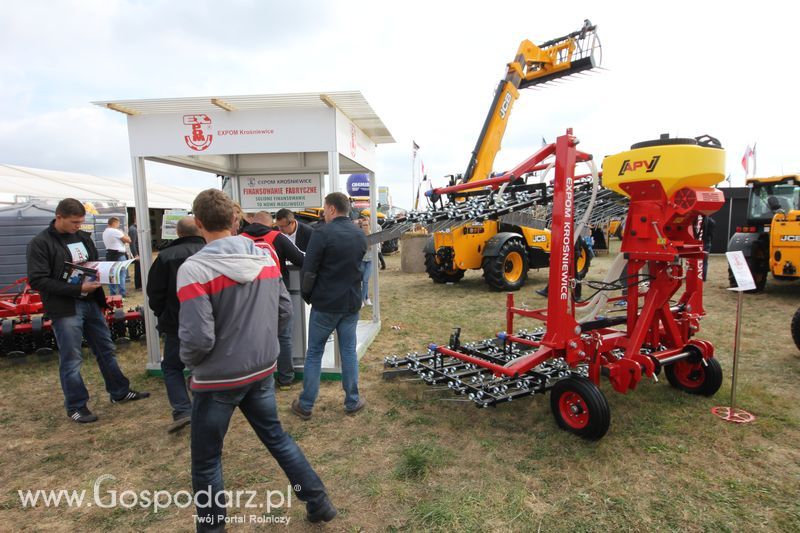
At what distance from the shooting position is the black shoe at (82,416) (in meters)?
3.73

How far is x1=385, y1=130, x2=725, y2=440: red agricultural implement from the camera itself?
314 cm

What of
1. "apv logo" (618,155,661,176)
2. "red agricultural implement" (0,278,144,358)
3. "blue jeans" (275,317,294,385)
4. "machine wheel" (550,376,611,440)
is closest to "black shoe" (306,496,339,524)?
"machine wheel" (550,376,611,440)

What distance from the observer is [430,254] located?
10070mm

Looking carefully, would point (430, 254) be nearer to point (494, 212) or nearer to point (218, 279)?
point (494, 212)

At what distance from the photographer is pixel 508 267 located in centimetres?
954

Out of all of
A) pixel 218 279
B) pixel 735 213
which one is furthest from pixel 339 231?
pixel 735 213

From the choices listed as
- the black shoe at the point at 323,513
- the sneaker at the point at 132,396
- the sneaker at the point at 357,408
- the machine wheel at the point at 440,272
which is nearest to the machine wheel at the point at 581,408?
the sneaker at the point at 357,408

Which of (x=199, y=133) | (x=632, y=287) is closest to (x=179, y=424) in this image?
(x=199, y=133)

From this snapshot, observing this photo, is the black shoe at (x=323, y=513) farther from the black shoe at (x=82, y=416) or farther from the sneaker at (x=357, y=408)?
the black shoe at (x=82, y=416)

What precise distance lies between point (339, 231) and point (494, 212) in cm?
127

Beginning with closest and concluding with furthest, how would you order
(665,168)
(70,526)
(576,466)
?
1. (70,526)
2. (576,466)
3. (665,168)

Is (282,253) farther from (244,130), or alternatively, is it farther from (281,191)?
(281,191)

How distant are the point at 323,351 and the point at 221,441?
1568mm

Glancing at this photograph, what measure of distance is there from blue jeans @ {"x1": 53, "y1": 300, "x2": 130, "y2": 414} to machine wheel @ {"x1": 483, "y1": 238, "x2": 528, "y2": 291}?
6.66 meters
